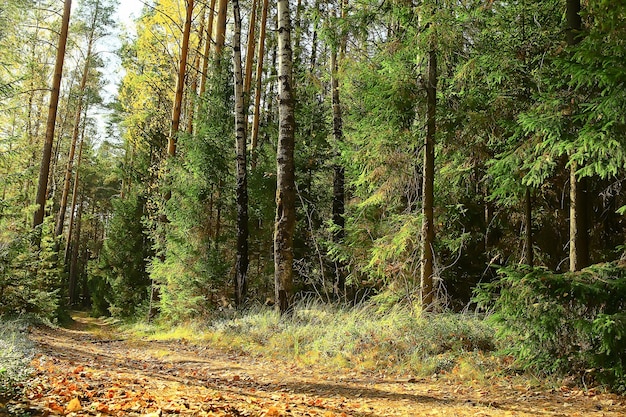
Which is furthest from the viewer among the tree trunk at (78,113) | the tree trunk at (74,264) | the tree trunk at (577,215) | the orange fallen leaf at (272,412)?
the tree trunk at (74,264)

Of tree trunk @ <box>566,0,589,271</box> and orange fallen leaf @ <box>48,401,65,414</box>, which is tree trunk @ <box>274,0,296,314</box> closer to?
tree trunk @ <box>566,0,589,271</box>

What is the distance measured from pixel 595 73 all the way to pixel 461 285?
20.0 feet

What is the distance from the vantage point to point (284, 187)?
9289 mm

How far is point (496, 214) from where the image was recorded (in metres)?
8.84

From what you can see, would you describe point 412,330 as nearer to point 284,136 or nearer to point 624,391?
point 624,391

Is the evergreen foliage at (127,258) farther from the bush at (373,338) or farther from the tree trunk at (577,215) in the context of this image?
the tree trunk at (577,215)

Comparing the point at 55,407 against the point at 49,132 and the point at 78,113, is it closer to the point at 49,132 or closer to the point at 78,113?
the point at 49,132

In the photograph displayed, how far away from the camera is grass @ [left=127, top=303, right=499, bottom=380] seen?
20.5 ft

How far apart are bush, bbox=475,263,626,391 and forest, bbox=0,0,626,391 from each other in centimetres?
2

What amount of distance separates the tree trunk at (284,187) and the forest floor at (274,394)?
2400mm

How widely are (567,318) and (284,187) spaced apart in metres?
5.67

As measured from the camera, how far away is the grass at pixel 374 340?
624cm

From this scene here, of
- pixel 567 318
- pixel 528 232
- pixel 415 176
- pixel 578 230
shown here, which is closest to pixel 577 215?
pixel 578 230

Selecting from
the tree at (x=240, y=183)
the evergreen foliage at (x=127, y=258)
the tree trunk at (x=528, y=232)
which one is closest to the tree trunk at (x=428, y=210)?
the tree trunk at (x=528, y=232)
